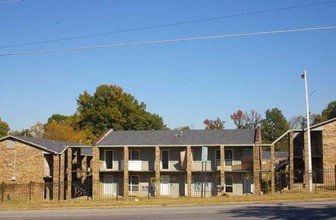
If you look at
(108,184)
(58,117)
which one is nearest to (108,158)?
(108,184)

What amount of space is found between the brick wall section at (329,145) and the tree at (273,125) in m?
65.7

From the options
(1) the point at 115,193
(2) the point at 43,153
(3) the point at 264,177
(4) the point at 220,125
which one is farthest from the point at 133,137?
(4) the point at 220,125

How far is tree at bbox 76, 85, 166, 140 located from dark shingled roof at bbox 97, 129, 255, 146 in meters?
31.8

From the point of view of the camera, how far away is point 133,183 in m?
52.1

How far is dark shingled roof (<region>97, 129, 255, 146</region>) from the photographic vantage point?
4931 cm

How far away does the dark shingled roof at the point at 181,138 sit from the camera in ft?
162

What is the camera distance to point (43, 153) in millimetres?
50219

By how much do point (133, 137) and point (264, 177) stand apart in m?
14.6

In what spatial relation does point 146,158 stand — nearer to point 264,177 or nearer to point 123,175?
point 123,175

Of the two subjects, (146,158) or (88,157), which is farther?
(88,157)

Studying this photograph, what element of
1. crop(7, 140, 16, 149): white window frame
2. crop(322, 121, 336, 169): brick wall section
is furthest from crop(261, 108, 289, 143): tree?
crop(7, 140, 16, 149): white window frame

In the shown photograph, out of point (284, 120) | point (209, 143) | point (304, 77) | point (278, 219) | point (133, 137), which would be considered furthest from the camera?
point (284, 120)

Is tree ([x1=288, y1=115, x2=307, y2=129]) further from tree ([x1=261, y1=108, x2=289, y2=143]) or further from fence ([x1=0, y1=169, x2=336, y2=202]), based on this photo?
fence ([x1=0, y1=169, x2=336, y2=202])

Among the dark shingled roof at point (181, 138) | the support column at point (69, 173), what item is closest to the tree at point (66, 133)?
the support column at point (69, 173)
